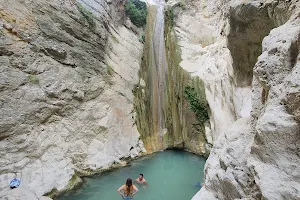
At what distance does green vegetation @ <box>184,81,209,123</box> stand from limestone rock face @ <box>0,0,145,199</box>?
10.2 feet

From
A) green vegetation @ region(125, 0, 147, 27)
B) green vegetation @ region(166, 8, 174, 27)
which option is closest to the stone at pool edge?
green vegetation @ region(125, 0, 147, 27)

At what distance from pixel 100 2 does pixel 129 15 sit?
8.90 feet

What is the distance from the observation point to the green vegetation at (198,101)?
12.9 m

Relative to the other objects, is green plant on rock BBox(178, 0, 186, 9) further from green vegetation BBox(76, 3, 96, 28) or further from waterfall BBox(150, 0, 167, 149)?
green vegetation BBox(76, 3, 96, 28)

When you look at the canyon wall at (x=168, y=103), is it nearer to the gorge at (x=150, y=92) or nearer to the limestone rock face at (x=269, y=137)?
the gorge at (x=150, y=92)

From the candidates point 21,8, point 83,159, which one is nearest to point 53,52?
point 21,8

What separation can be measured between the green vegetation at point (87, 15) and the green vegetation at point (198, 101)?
20.3ft

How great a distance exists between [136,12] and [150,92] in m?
5.81

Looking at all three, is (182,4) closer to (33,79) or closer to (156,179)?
(33,79)

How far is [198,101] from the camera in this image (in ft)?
43.3

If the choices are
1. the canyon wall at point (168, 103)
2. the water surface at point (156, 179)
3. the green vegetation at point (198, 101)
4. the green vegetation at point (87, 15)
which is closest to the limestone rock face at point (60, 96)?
the green vegetation at point (87, 15)

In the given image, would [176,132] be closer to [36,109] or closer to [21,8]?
[36,109]

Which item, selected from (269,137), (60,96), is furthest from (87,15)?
(269,137)

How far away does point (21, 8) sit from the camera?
32.5 ft
